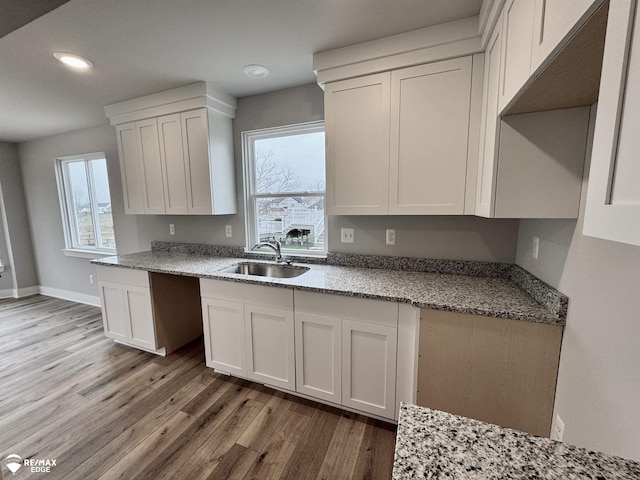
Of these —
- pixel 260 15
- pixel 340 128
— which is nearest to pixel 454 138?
pixel 340 128

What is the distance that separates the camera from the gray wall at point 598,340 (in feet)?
2.58

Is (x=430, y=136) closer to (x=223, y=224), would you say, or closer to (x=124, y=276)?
(x=223, y=224)

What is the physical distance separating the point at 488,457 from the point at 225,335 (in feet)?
6.29

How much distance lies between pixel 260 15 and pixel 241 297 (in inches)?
68.2

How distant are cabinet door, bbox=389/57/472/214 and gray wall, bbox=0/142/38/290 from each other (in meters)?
5.64

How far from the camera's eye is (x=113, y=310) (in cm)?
262

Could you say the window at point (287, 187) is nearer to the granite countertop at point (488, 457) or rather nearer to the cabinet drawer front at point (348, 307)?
the cabinet drawer front at point (348, 307)

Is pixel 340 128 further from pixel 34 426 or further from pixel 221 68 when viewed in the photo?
pixel 34 426

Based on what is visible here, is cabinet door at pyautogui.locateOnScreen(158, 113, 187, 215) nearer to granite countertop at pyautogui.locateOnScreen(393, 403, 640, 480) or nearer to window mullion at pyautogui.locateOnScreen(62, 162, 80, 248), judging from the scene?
window mullion at pyautogui.locateOnScreen(62, 162, 80, 248)

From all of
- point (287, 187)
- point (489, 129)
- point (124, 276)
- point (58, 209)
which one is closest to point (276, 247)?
point (287, 187)

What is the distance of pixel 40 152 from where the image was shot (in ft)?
12.7

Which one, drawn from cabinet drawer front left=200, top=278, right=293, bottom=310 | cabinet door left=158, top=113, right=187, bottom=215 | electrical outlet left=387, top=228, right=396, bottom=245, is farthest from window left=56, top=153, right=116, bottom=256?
electrical outlet left=387, top=228, right=396, bottom=245

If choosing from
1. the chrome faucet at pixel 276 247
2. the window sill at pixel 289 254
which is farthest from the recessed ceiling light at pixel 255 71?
the window sill at pixel 289 254

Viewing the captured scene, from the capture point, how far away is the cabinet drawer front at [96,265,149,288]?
2.36 m
